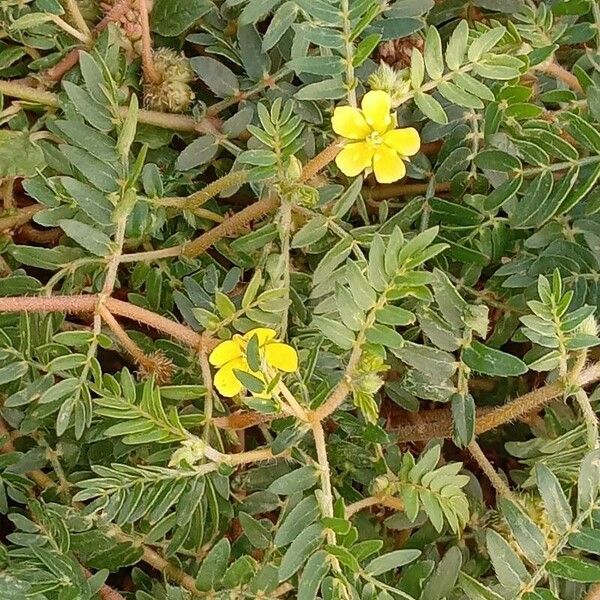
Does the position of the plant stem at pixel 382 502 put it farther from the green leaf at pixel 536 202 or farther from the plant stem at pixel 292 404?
the green leaf at pixel 536 202

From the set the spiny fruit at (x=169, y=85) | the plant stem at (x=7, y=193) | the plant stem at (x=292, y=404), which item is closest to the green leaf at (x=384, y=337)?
the plant stem at (x=292, y=404)

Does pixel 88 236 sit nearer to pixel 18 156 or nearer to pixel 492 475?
pixel 18 156

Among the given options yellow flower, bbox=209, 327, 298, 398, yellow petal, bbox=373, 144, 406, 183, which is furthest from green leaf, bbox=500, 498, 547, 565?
A: yellow petal, bbox=373, 144, 406, 183

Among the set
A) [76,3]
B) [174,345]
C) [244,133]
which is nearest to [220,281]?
[174,345]

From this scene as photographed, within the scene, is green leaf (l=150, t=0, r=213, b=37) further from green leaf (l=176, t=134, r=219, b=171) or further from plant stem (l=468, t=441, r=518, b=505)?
plant stem (l=468, t=441, r=518, b=505)

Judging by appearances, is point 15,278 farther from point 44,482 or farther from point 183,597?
point 183,597

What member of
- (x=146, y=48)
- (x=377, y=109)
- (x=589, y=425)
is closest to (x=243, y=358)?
(x=377, y=109)
